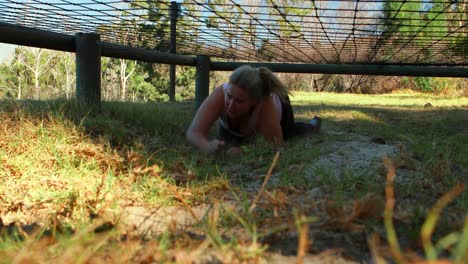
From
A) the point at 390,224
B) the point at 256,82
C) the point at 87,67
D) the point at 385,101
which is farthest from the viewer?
the point at 385,101

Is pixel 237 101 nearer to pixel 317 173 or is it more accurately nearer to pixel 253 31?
pixel 317 173

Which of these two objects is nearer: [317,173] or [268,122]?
[317,173]

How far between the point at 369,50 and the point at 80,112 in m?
3.53

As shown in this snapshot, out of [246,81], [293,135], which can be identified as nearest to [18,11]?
[246,81]

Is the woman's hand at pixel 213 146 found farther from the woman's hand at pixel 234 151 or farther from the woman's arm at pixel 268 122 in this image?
the woman's arm at pixel 268 122

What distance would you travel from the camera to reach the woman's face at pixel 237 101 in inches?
108

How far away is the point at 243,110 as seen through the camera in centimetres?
284

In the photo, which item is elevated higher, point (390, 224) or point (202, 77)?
point (202, 77)

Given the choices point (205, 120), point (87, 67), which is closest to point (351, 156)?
point (205, 120)

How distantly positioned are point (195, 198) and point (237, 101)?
131cm

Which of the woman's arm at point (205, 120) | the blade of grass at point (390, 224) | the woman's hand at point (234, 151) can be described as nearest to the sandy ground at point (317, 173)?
the blade of grass at point (390, 224)

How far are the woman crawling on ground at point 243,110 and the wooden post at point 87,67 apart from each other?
800 millimetres

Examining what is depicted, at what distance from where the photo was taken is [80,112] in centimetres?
277

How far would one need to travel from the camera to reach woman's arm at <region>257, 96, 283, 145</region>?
289cm
